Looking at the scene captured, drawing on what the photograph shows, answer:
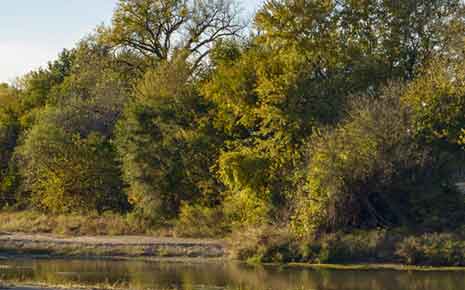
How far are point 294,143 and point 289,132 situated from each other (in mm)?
567

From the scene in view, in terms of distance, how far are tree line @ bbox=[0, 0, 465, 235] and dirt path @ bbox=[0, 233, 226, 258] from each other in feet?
6.56

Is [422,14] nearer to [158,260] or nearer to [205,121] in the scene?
[205,121]

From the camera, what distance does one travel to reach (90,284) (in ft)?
99.3

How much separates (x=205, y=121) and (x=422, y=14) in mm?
12188

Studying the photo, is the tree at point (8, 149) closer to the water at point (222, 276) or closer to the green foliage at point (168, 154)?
the green foliage at point (168, 154)

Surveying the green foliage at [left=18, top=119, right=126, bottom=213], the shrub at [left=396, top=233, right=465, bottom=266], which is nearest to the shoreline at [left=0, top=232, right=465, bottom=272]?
the green foliage at [left=18, top=119, right=126, bottom=213]

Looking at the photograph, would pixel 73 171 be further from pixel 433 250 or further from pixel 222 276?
pixel 433 250

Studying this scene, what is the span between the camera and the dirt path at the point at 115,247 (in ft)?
134

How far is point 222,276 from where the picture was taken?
33531 millimetres

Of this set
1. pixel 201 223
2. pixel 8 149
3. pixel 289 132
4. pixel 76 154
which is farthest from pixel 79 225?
pixel 8 149

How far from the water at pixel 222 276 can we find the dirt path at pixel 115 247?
7.13 feet

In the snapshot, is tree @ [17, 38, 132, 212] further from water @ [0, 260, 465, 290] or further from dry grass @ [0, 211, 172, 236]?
water @ [0, 260, 465, 290]

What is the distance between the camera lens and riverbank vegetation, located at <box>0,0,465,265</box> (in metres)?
38.0

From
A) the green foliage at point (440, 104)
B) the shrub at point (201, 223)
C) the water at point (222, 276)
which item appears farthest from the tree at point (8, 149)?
the green foliage at point (440, 104)
